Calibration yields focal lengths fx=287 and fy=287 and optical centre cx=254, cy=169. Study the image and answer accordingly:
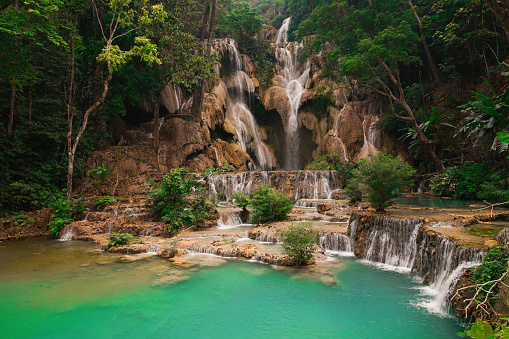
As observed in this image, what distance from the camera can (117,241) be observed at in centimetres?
980

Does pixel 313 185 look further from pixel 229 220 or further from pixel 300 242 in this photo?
pixel 300 242

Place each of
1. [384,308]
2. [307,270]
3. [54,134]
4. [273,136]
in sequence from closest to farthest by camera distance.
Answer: [384,308]
[307,270]
[54,134]
[273,136]

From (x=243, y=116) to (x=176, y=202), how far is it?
15.1 metres

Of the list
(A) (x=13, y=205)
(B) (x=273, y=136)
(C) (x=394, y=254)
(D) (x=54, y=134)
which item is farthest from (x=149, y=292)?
(B) (x=273, y=136)

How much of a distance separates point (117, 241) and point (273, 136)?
1890cm

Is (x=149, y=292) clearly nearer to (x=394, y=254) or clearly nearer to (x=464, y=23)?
(x=394, y=254)

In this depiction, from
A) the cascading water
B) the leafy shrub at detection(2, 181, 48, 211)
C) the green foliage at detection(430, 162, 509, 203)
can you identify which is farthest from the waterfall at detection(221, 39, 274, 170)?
the leafy shrub at detection(2, 181, 48, 211)

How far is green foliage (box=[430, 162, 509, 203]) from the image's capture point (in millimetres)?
11812

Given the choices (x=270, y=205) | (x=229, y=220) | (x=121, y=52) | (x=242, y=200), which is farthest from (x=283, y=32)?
(x=270, y=205)

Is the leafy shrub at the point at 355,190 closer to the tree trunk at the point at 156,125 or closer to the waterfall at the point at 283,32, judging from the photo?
the tree trunk at the point at 156,125

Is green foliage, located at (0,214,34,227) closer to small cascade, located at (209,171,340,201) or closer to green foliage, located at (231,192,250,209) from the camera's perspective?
green foliage, located at (231,192,250,209)

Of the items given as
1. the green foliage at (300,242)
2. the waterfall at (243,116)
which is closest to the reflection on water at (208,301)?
the green foliage at (300,242)

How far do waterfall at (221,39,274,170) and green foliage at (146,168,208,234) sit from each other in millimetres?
12285

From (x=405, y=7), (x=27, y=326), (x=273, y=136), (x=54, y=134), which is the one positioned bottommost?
(x=27, y=326)
